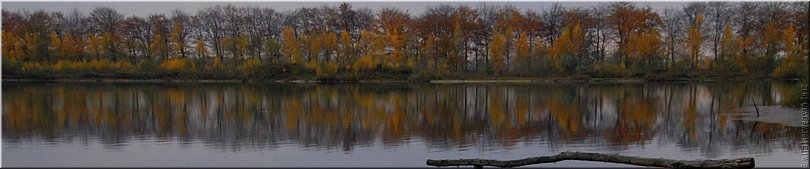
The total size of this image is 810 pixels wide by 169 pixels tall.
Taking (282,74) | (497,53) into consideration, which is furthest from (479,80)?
(282,74)

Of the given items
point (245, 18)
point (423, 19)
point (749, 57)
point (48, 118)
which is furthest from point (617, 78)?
point (48, 118)

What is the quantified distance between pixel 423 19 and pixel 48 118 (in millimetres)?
35659

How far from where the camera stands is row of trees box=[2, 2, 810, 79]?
42.9 meters

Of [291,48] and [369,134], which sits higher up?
[291,48]

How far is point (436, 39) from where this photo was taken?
156 ft

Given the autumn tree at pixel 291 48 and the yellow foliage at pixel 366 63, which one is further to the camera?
the autumn tree at pixel 291 48

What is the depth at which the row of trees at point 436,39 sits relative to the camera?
42875 mm

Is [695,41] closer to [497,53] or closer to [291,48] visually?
[497,53]

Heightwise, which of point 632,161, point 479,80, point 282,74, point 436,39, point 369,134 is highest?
point 436,39

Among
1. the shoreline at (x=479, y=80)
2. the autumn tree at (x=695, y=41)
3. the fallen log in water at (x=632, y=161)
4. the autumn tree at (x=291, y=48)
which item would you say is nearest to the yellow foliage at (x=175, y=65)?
the shoreline at (x=479, y=80)

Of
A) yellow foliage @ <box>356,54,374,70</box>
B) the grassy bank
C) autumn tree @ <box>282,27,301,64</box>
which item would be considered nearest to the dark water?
the grassy bank

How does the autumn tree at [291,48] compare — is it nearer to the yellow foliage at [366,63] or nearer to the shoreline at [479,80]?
the shoreline at [479,80]

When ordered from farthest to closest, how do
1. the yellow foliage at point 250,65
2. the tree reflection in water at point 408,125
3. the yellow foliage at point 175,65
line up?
1. the yellow foliage at point 175,65
2. the yellow foliage at point 250,65
3. the tree reflection in water at point 408,125

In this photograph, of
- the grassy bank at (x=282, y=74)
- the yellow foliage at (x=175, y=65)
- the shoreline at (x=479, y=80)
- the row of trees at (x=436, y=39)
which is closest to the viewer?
the shoreline at (x=479, y=80)
